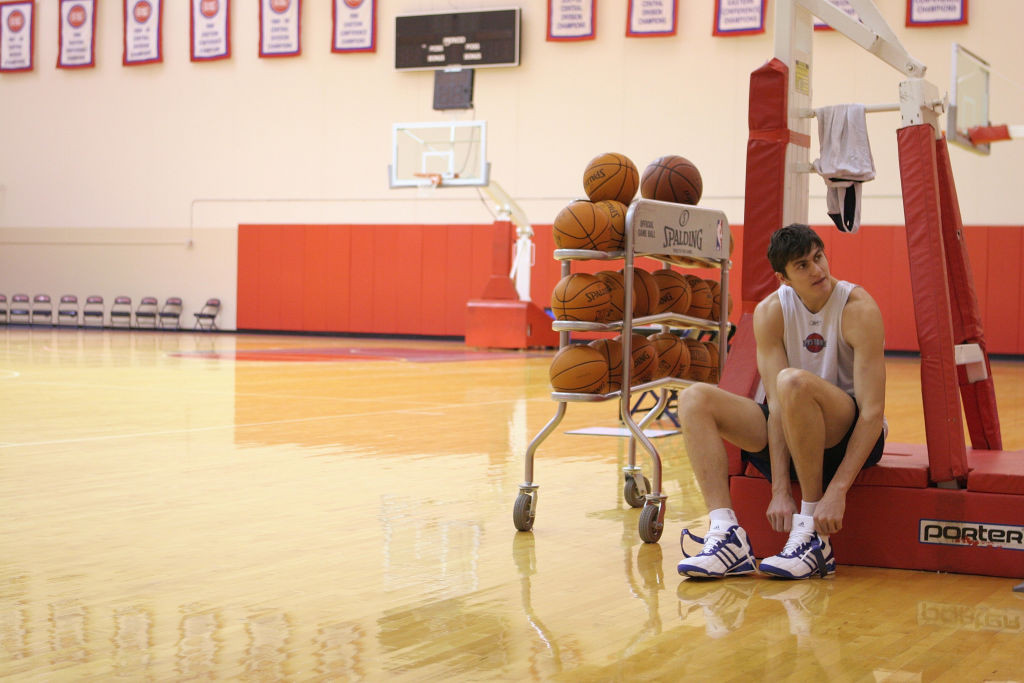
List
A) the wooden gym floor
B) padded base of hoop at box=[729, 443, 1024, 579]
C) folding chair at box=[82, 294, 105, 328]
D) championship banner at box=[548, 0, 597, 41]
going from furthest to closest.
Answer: folding chair at box=[82, 294, 105, 328] < championship banner at box=[548, 0, 597, 41] < padded base of hoop at box=[729, 443, 1024, 579] < the wooden gym floor

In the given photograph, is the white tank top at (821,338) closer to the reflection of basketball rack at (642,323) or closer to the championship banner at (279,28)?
the reflection of basketball rack at (642,323)

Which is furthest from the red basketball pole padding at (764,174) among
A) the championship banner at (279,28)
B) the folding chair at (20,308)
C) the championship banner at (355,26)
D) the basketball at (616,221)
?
the folding chair at (20,308)

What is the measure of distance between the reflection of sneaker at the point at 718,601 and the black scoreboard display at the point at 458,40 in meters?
17.9

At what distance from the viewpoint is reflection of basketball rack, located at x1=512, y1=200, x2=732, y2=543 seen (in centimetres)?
422

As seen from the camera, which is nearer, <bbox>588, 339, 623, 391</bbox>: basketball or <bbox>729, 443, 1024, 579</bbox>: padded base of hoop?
<bbox>729, 443, 1024, 579</bbox>: padded base of hoop

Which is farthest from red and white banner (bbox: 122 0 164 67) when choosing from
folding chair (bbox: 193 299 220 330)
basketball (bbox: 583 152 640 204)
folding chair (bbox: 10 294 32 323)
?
basketball (bbox: 583 152 640 204)

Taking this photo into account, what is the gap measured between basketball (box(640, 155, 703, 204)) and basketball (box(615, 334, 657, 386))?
0.72 m

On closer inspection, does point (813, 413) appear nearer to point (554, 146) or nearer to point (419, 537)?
point (419, 537)

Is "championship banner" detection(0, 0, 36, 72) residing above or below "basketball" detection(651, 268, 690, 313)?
above

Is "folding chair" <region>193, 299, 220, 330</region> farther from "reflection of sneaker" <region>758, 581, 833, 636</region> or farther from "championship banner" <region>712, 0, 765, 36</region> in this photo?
"reflection of sneaker" <region>758, 581, 833, 636</region>

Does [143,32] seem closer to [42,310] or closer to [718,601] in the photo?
[42,310]

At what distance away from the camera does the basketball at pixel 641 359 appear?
15.0 ft

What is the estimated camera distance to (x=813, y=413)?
3.58 metres

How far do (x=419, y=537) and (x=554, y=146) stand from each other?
17.1 m
